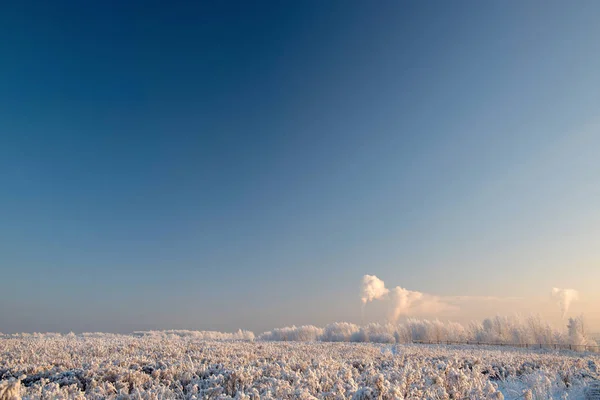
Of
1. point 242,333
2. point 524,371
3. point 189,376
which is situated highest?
point 189,376

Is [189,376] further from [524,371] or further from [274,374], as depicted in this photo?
[524,371]

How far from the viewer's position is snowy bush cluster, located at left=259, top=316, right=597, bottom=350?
82.1 meters

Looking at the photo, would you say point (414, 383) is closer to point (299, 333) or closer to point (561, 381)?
point (561, 381)

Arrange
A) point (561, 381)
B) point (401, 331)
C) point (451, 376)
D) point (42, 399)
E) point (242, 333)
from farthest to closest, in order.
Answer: point (242, 333) → point (401, 331) → point (561, 381) → point (451, 376) → point (42, 399)

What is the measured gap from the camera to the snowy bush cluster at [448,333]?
8206 centimetres

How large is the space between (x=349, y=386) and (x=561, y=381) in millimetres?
12302

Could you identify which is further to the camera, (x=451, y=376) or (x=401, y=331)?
(x=401, y=331)

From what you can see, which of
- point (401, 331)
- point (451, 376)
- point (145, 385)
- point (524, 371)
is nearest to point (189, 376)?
point (145, 385)

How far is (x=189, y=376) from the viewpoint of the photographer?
11.5 meters

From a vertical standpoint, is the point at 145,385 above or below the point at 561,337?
above

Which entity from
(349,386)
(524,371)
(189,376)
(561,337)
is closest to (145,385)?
(189,376)

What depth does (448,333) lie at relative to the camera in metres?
91.8

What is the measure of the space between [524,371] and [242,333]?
9557 cm

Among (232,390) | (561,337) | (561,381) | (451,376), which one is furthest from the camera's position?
(561,337)
